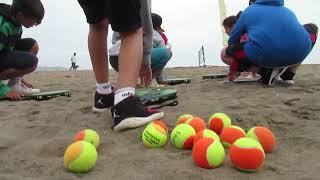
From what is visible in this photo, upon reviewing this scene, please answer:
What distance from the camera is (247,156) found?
1.80 m

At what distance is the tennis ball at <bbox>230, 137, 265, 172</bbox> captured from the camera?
1799 mm

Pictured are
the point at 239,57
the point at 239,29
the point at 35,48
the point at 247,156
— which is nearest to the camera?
the point at 247,156

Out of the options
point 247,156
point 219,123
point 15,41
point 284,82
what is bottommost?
point 284,82

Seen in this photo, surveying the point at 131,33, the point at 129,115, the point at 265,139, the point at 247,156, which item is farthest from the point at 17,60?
the point at 247,156

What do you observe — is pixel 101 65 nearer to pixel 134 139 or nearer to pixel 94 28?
pixel 94 28

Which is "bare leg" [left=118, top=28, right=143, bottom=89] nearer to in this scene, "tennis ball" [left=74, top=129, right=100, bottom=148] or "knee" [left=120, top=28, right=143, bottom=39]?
"knee" [left=120, top=28, right=143, bottom=39]

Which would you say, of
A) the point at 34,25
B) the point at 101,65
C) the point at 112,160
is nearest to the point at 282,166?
the point at 112,160

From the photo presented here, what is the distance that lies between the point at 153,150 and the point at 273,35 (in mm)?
2562

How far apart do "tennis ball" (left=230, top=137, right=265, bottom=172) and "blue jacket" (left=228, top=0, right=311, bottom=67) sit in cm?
263

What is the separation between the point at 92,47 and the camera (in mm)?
3180

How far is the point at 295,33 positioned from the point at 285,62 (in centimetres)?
34

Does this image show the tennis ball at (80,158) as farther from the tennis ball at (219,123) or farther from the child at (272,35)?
the child at (272,35)

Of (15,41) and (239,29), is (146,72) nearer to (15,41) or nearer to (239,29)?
(239,29)

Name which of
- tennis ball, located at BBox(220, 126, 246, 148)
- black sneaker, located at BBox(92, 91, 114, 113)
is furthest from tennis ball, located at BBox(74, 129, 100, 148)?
black sneaker, located at BBox(92, 91, 114, 113)
